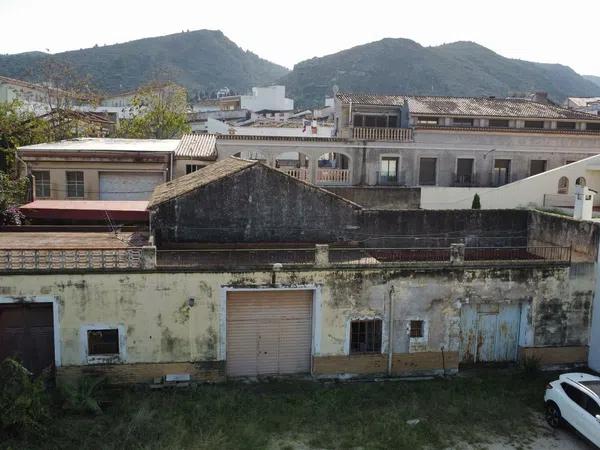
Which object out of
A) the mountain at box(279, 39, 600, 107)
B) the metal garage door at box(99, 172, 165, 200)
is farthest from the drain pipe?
the mountain at box(279, 39, 600, 107)

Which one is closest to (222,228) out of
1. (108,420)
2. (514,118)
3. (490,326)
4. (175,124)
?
(108,420)

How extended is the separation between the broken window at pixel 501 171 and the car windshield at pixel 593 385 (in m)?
25.1

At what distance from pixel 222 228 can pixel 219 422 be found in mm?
7284

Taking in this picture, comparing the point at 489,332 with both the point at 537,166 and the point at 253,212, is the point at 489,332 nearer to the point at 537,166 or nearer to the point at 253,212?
the point at 253,212

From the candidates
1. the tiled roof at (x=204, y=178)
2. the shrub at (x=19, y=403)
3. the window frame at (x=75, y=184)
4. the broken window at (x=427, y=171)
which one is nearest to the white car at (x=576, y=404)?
the tiled roof at (x=204, y=178)

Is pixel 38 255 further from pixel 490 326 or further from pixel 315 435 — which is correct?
pixel 490 326

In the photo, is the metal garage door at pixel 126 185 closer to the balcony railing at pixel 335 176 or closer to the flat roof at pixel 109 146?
the flat roof at pixel 109 146

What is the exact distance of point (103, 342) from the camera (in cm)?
1875

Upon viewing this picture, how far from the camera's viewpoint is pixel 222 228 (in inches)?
839

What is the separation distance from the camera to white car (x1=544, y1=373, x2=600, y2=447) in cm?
1598

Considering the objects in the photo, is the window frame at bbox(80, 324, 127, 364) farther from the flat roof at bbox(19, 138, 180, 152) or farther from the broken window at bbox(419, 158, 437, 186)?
the broken window at bbox(419, 158, 437, 186)

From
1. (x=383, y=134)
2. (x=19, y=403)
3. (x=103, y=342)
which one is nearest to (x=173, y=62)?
(x=383, y=134)

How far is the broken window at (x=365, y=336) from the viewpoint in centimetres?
1997

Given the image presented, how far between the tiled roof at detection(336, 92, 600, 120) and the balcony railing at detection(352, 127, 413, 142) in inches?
66.7
